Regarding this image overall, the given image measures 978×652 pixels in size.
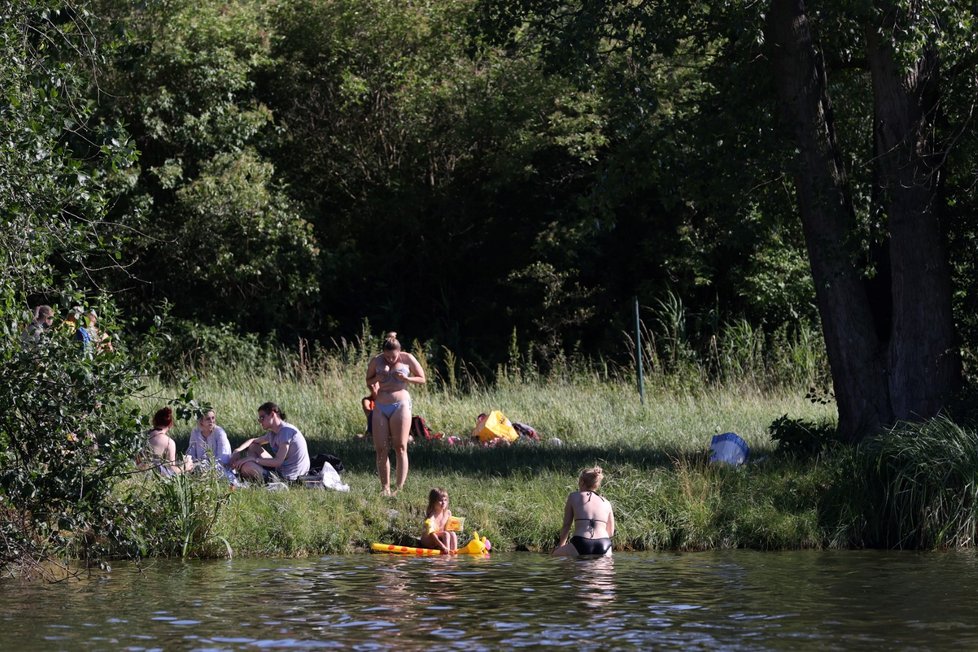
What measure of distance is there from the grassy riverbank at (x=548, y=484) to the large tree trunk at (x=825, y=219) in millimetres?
1304

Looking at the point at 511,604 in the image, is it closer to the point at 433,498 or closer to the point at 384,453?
the point at 433,498

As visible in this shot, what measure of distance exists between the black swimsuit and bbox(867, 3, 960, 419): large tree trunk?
4.56m

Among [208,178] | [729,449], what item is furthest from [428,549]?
[208,178]

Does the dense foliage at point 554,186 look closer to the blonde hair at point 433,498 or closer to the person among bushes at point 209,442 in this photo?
the person among bushes at point 209,442

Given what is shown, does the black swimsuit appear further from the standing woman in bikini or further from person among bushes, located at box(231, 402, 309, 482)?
person among bushes, located at box(231, 402, 309, 482)

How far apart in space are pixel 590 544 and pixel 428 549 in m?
1.54

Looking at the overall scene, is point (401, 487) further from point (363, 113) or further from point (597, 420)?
point (363, 113)

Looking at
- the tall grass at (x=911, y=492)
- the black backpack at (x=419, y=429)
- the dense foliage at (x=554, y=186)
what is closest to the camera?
the tall grass at (x=911, y=492)

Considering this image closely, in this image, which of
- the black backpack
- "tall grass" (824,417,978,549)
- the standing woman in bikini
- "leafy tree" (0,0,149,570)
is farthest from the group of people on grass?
the black backpack

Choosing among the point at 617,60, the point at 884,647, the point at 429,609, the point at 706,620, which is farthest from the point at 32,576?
the point at 617,60

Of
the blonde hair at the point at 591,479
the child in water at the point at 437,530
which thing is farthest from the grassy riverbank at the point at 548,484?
the blonde hair at the point at 591,479

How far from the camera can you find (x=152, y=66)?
84.1ft

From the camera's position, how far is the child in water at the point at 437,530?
13.5m

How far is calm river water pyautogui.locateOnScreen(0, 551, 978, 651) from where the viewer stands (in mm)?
9281
